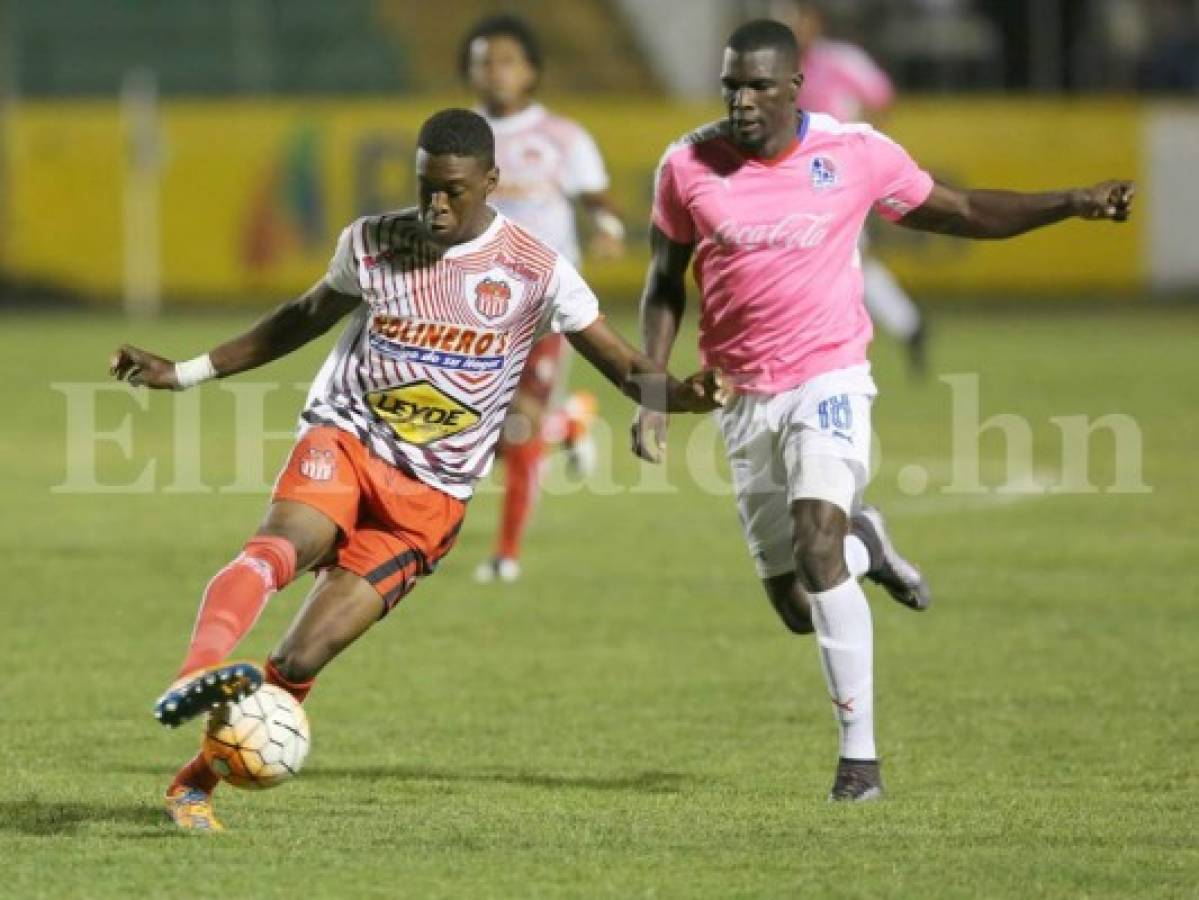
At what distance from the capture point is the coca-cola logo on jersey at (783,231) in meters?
8.01

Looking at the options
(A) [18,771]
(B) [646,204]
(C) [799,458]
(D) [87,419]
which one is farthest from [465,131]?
(B) [646,204]

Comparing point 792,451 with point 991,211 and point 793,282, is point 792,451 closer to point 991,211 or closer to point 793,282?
point 793,282

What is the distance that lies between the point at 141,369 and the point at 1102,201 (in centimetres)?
312

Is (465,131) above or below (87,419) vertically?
above

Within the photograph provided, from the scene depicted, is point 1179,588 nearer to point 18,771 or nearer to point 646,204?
point 18,771

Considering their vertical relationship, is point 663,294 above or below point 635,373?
above

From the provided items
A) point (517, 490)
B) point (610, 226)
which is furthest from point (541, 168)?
point (517, 490)

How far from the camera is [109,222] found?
31.8m

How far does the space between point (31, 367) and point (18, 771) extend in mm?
16675

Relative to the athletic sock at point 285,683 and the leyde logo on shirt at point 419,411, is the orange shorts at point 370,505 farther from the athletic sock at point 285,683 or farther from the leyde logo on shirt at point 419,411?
the athletic sock at point 285,683

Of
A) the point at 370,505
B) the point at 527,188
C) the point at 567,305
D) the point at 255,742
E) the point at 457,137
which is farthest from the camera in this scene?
the point at 527,188

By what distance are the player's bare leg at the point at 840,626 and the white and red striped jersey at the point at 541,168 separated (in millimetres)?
5080

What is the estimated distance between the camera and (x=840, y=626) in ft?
25.2

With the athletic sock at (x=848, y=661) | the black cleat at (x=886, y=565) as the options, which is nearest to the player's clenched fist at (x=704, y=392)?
the athletic sock at (x=848, y=661)
